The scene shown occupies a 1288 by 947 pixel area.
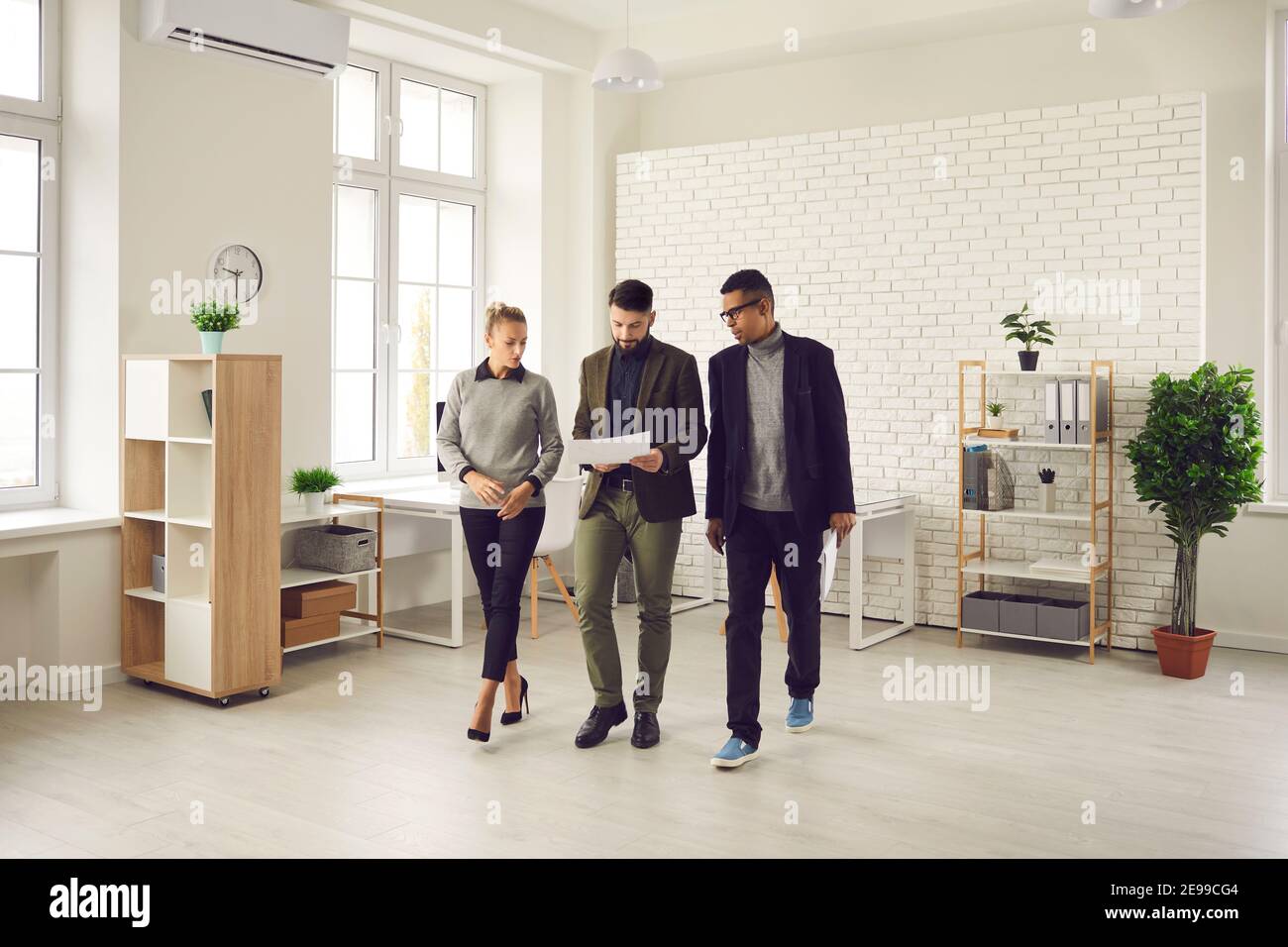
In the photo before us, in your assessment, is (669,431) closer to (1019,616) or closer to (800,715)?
(800,715)

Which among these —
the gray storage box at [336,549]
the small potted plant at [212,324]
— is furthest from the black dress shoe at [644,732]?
the small potted plant at [212,324]

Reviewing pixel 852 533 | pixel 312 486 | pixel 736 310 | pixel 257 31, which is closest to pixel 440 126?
pixel 257 31

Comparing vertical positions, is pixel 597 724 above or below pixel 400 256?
below

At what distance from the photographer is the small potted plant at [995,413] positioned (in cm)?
588

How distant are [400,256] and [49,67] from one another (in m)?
2.26

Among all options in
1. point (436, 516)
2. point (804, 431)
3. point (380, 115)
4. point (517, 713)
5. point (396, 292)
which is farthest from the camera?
point (396, 292)

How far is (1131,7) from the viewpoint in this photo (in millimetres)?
4367

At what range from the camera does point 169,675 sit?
16.1 ft

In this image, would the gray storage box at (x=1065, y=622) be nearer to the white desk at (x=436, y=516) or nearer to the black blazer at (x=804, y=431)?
the black blazer at (x=804, y=431)

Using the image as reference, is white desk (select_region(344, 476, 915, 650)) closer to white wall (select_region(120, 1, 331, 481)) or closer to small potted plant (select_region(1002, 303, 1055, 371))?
white wall (select_region(120, 1, 331, 481))

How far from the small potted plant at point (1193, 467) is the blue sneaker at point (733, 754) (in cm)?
240

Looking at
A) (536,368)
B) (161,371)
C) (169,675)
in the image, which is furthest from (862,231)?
(169,675)
